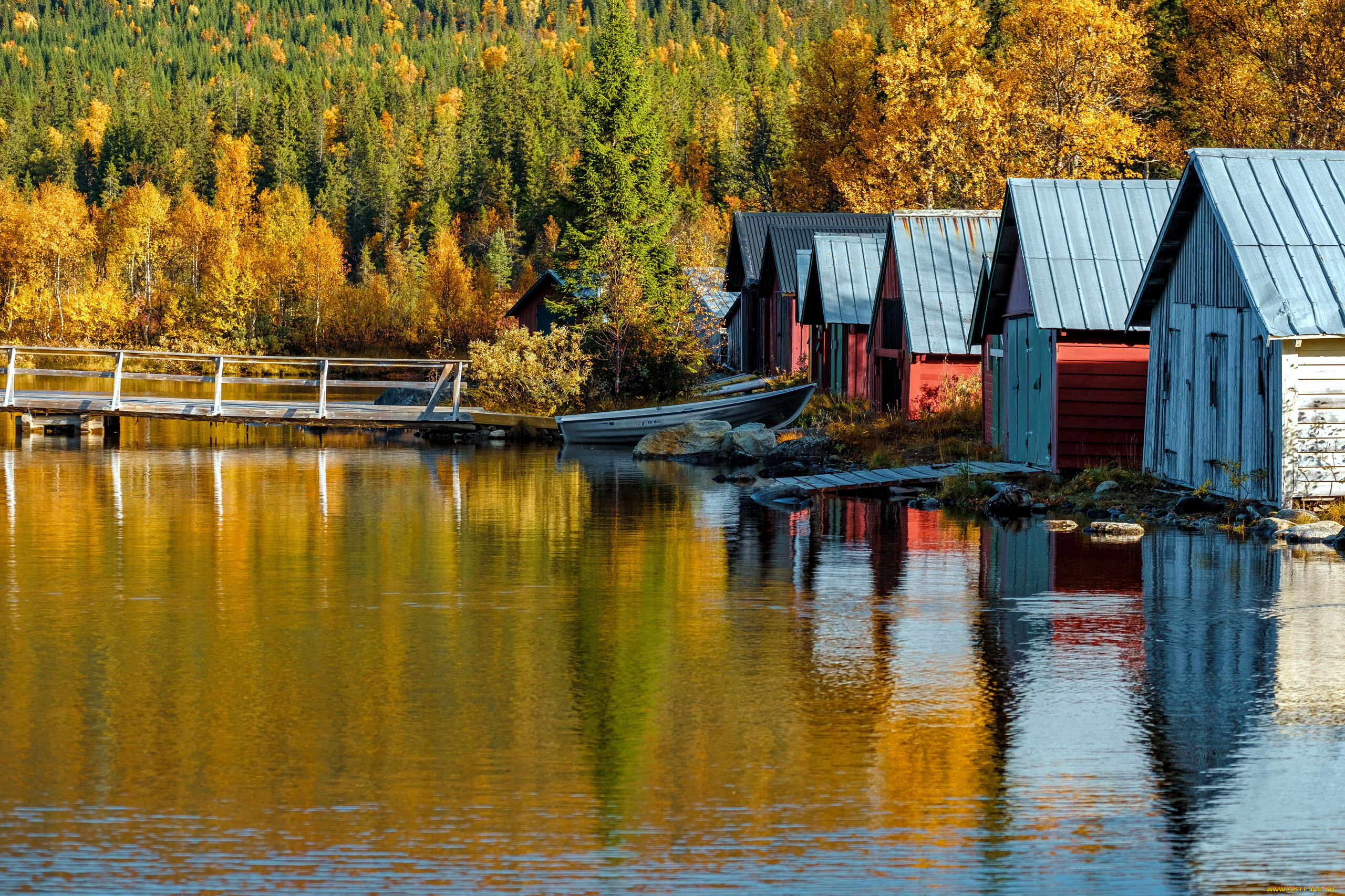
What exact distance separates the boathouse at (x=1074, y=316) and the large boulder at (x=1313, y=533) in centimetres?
613

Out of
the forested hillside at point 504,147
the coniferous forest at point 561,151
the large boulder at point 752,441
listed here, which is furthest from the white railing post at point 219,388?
the forested hillside at point 504,147

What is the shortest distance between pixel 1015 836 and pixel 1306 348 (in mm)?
13749

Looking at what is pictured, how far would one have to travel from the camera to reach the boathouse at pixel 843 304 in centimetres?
3869

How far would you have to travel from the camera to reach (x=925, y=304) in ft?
107

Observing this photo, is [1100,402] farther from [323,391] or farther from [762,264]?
[762,264]

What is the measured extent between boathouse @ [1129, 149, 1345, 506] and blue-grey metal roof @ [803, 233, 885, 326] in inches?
618

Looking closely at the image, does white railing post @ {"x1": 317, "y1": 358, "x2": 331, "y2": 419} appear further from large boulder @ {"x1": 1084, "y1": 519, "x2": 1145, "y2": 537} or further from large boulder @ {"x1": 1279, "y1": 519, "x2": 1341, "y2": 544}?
large boulder @ {"x1": 1279, "y1": 519, "x2": 1341, "y2": 544}

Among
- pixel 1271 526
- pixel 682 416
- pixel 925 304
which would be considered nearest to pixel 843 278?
pixel 682 416

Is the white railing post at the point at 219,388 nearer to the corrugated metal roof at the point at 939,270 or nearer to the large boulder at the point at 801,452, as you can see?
the large boulder at the point at 801,452

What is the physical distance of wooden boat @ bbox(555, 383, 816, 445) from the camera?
3750 cm

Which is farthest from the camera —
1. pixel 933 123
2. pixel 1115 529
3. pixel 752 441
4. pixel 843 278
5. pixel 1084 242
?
pixel 933 123

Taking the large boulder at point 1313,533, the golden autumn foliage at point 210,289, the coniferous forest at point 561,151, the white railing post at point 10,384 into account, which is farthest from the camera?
the golden autumn foliage at point 210,289

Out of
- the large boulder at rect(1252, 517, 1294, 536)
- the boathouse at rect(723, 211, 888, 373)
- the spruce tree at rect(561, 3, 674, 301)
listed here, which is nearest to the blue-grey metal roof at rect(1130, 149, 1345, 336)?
the large boulder at rect(1252, 517, 1294, 536)

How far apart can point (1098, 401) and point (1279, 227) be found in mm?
5125
